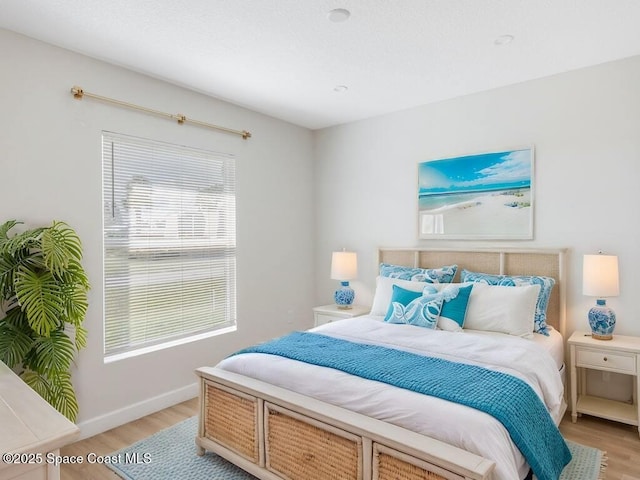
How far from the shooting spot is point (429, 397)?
1.79m

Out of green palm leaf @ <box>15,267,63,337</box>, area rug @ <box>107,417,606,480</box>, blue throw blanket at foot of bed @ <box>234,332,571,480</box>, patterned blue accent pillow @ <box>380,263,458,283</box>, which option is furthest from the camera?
patterned blue accent pillow @ <box>380,263,458,283</box>

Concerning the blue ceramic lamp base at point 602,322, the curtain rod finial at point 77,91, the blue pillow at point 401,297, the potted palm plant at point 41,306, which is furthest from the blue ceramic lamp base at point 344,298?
the curtain rod finial at point 77,91

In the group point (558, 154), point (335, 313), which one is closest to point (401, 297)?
point (335, 313)

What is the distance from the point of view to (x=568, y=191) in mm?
3145

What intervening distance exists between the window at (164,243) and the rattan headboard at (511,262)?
1845 mm

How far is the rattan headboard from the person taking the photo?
10.2 feet

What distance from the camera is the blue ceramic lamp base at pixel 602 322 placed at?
2.78 m

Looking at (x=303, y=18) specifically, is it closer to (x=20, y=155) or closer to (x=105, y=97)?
(x=105, y=97)

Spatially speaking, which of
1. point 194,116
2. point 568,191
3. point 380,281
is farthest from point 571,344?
point 194,116

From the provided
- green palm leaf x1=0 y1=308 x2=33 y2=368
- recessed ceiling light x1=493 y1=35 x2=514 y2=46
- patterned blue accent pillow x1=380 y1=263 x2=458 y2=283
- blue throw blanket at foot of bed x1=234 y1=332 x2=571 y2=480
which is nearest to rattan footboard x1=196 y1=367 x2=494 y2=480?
blue throw blanket at foot of bed x1=234 y1=332 x2=571 y2=480

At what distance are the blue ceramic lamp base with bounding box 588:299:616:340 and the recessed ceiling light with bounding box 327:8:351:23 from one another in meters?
2.61

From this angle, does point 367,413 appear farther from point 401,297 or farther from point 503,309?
point 503,309

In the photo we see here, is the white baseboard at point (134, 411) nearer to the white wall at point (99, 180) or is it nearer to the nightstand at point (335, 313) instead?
the white wall at point (99, 180)

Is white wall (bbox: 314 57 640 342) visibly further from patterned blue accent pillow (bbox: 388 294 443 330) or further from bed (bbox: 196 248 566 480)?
patterned blue accent pillow (bbox: 388 294 443 330)
